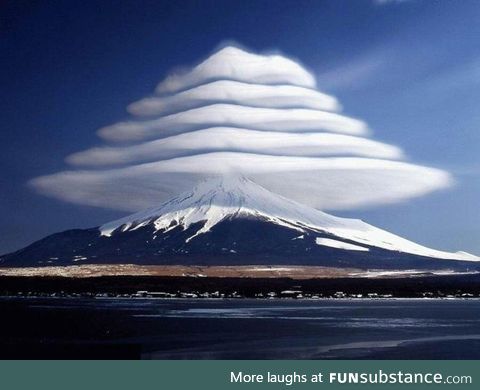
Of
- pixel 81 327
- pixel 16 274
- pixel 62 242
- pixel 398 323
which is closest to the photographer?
pixel 81 327

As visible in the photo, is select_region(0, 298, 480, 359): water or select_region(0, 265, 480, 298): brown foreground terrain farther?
select_region(0, 265, 480, 298): brown foreground terrain

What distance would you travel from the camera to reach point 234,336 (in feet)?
87.1

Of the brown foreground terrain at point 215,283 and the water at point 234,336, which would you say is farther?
the brown foreground terrain at point 215,283

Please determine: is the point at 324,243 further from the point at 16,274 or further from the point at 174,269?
the point at 16,274

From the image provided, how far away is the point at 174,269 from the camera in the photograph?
377 ft

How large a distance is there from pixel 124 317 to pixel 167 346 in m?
11.9

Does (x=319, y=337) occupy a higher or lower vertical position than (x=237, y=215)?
lower

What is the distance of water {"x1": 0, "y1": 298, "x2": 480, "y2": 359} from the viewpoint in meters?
22.1

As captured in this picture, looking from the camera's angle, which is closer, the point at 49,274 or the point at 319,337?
the point at 319,337

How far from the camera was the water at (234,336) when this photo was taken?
22.1 m

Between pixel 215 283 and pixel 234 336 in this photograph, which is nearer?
pixel 234 336

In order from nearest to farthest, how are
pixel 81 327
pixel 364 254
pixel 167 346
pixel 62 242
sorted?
pixel 167 346 → pixel 81 327 → pixel 364 254 → pixel 62 242
